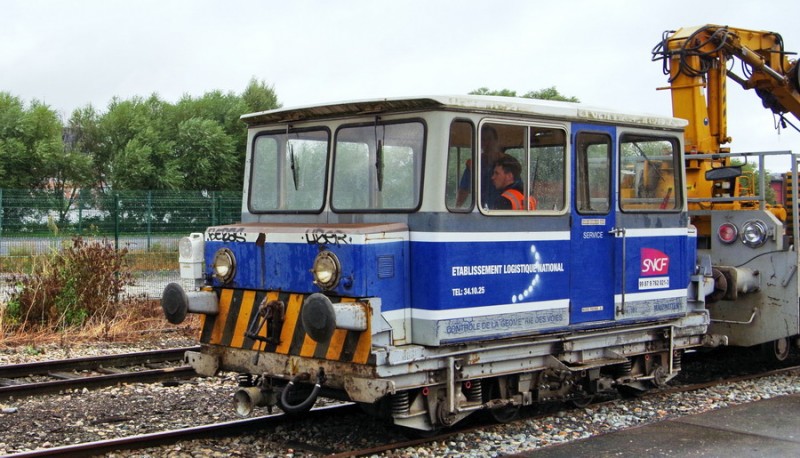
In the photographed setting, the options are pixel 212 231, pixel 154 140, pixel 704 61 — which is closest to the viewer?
pixel 212 231

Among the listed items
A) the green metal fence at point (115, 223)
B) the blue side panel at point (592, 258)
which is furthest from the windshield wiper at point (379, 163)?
the green metal fence at point (115, 223)

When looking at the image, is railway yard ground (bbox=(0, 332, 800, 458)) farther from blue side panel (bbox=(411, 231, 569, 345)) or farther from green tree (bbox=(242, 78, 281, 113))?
green tree (bbox=(242, 78, 281, 113))

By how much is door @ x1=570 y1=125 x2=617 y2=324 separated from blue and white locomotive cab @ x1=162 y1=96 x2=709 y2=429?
0.02m

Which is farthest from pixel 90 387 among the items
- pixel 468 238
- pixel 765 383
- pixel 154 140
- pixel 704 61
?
pixel 154 140

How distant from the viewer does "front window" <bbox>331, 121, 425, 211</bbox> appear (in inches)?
284

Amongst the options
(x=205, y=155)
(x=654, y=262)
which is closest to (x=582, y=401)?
(x=654, y=262)

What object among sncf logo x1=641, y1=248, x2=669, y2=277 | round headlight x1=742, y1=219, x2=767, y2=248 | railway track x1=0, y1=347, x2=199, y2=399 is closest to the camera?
sncf logo x1=641, y1=248, x2=669, y2=277

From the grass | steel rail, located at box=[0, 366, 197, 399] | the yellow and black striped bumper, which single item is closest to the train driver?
the yellow and black striped bumper

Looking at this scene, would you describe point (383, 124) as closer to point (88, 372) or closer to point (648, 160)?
point (648, 160)

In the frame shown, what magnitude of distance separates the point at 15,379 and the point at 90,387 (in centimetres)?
120

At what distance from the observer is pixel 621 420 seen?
8.52 metres

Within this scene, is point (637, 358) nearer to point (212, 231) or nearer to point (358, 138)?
point (358, 138)

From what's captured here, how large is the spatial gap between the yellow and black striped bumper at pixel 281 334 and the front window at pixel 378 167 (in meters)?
0.91

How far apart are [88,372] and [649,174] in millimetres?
6777
